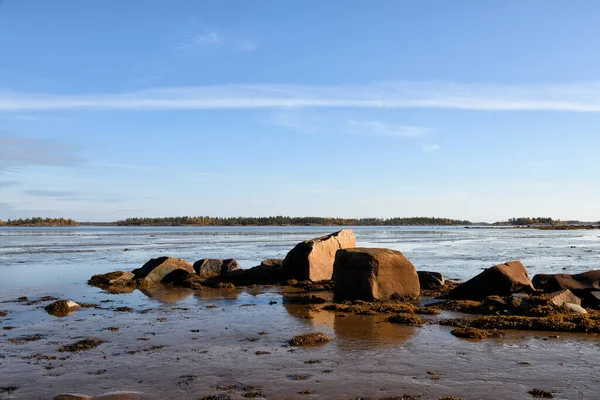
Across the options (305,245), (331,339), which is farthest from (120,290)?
(331,339)

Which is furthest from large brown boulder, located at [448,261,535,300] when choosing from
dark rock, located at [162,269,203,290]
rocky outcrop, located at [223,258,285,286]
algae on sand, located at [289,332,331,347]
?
dark rock, located at [162,269,203,290]

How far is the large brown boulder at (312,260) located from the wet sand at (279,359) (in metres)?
6.54

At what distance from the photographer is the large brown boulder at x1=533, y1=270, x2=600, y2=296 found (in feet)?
44.8

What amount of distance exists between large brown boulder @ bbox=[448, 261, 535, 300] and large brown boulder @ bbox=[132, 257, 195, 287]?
417 inches

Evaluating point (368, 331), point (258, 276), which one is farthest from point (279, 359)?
point (258, 276)

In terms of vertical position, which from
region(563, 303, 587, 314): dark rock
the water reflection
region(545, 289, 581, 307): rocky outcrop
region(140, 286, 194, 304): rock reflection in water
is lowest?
region(140, 286, 194, 304): rock reflection in water

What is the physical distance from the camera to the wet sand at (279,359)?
682 centimetres

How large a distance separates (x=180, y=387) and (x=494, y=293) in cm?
996

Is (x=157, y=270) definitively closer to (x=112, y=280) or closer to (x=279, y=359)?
(x=112, y=280)

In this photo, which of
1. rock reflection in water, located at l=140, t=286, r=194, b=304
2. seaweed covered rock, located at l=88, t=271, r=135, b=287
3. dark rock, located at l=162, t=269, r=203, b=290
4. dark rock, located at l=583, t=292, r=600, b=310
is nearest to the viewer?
dark rock, located at l=583, t=292, r=600, b=310

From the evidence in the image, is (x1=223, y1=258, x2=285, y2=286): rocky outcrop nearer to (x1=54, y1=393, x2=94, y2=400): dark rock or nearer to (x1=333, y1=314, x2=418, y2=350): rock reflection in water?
(x1=333, y1=314, x2=418, y2=350): rock reflection in water

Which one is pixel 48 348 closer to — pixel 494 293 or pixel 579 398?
pixel 579 398

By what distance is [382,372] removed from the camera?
7496 mm

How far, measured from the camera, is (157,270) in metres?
19.3
